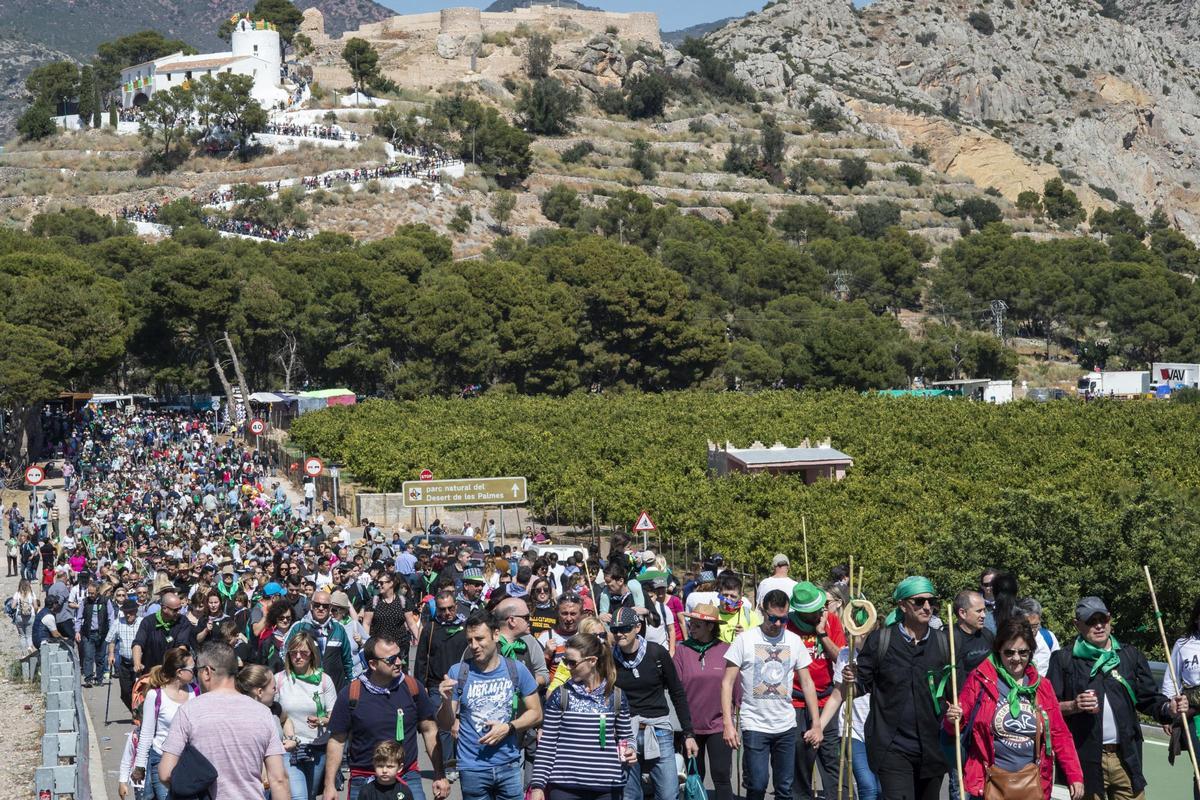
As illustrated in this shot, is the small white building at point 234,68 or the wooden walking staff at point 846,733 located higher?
the small white building at point 234,68

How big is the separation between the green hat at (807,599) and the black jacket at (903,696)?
1066 millimetres

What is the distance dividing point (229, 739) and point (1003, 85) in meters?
177

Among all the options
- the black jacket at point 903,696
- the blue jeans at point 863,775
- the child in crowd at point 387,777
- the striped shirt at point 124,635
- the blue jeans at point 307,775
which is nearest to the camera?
the child in crowd at point 387,777

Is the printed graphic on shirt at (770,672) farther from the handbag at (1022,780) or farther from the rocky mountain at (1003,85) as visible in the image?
the rocky mountain at (1003,85)

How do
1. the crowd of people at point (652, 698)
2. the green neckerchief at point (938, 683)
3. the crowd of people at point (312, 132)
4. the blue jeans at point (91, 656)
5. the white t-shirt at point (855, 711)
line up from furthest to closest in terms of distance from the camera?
1. the crowd of people at point (312, 132)
2. the blue jeans at point (91, 656)
3. the white t-shirt at point (855, 711)
4. the green neckerchief at point (938, 683)
5. the crowd of people at point (652, 698)

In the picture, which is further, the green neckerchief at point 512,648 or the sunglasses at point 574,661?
the green neckerchief at point 512,648

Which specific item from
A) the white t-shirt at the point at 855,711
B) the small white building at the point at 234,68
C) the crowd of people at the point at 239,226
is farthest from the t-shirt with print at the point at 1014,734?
the small white building at the point at 234,68

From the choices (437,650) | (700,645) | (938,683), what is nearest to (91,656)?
(437,650)

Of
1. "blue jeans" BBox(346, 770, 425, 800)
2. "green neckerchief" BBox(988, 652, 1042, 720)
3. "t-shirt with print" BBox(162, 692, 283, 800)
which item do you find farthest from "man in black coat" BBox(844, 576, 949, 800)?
"t-shirt with print" BBox(162, 692, 283, 800)

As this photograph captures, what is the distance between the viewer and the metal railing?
10.9 m

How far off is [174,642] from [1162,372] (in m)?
81.3

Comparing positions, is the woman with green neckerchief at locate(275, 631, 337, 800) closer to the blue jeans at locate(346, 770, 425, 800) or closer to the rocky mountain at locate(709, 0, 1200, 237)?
the blue jeans at locate(346, 770, 425, 800)

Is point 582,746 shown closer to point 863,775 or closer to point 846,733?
point 846,733

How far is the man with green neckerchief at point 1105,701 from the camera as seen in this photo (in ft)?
28.4
